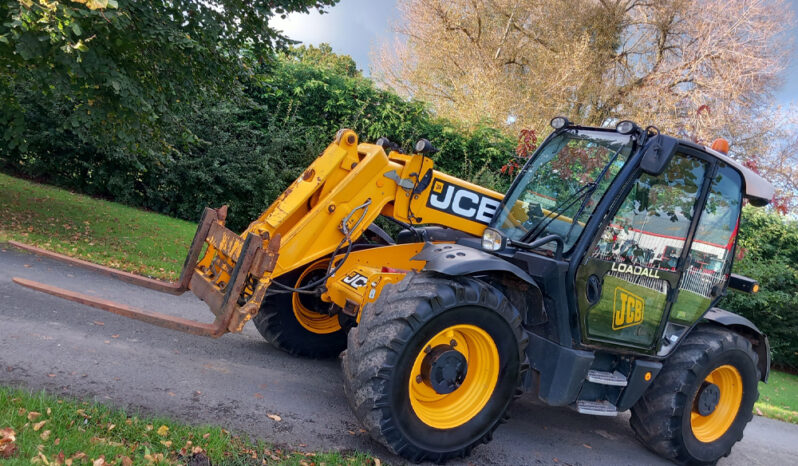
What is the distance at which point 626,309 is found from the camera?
438 cm

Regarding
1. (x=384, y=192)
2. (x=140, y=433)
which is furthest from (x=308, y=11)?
(x=140, y=433)

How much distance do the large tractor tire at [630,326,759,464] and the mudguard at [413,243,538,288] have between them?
172cm

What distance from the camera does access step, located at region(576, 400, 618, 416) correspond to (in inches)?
163

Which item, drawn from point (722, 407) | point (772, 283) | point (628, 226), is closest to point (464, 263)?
point (628, 226)

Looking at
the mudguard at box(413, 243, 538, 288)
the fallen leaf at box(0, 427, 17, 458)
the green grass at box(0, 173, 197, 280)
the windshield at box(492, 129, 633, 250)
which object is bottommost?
the green grass at box(0, 173, 197, 280)

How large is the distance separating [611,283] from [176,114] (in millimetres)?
7054

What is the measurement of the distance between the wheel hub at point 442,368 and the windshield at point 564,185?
1.23 metres

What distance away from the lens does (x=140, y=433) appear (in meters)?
3.22

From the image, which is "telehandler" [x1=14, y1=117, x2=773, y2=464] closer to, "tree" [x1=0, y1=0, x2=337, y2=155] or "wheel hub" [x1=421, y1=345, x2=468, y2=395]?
"wheel hub" [x1=421, y1=345, x2=468, y2=395]

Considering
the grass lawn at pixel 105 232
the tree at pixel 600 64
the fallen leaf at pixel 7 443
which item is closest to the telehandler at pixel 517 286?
the fallen leaf at pixel 7 443

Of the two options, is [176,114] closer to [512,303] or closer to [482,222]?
[482,222]

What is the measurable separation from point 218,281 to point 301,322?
4.01 feet

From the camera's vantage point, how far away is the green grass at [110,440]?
2.90 metres

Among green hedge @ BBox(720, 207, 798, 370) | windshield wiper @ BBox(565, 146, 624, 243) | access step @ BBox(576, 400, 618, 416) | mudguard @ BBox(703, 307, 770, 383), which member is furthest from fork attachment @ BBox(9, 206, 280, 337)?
green hedge @ BBox(720, 207, 798, 370)
